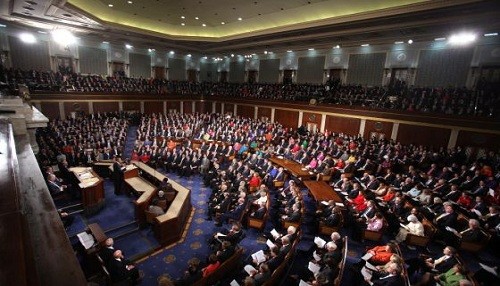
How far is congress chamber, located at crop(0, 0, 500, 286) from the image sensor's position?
4.84 m

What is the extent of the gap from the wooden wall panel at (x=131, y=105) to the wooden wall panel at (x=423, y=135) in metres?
18.9

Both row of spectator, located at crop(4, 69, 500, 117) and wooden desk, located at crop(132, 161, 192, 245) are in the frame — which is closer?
wooden desk, located at crop(132, 161, 192, 245)

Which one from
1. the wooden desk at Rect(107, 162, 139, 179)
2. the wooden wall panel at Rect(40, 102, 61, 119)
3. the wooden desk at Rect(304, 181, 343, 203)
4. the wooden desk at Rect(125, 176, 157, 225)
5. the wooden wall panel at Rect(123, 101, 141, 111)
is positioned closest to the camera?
the wooden desk at Rect(125, 176, 157, 225)

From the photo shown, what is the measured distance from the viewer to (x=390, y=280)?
4309 mm

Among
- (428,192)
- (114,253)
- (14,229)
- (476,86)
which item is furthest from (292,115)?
(14,229)

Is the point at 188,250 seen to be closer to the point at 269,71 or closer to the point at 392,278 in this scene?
the point at 392,278

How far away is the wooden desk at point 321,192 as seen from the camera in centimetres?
787

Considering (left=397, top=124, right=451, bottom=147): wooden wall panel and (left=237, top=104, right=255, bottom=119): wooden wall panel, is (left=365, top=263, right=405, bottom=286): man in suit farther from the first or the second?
(left=237, top=104, right=255, bottom=119): wooden wall panel

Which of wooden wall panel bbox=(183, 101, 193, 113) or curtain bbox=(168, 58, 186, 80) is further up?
curtain bbox=(168, 58, 186, 80)

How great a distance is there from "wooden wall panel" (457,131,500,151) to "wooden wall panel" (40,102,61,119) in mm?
22993

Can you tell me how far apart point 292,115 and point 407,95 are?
7.14m


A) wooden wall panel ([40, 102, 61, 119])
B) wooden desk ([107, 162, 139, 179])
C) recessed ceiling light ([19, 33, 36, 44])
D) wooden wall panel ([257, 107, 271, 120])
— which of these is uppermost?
recessed ceiling light ([19, 33, 36, 44])

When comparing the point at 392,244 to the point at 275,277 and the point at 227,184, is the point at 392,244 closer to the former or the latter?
the point at 275,277

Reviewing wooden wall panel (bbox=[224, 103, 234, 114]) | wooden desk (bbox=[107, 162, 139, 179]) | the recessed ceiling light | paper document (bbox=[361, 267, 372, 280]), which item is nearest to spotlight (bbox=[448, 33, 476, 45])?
paper document (bbox=[361, 267, 372, 280])
